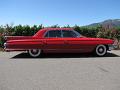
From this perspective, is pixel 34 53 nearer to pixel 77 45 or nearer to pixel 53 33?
pixel 53 33

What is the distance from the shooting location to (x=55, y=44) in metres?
12.8

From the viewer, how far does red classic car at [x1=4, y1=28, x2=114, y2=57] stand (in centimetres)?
1277

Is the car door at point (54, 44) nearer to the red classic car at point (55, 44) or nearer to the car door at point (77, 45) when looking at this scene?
the red classic car at point (55, 44)

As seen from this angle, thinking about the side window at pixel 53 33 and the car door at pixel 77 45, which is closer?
the car door at pixel 77 45

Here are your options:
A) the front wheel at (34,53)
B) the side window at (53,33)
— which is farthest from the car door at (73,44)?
the front wheel at (34,53)

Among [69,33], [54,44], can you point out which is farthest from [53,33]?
[69,33]

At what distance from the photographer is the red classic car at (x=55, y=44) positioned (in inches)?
503

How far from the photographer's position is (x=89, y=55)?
13.5 metres

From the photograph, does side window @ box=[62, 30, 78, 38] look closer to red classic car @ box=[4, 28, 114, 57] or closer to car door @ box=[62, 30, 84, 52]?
red classic car @ box=[4, 28, 114, 57]

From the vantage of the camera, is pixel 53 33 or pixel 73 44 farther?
pixel 53 33
